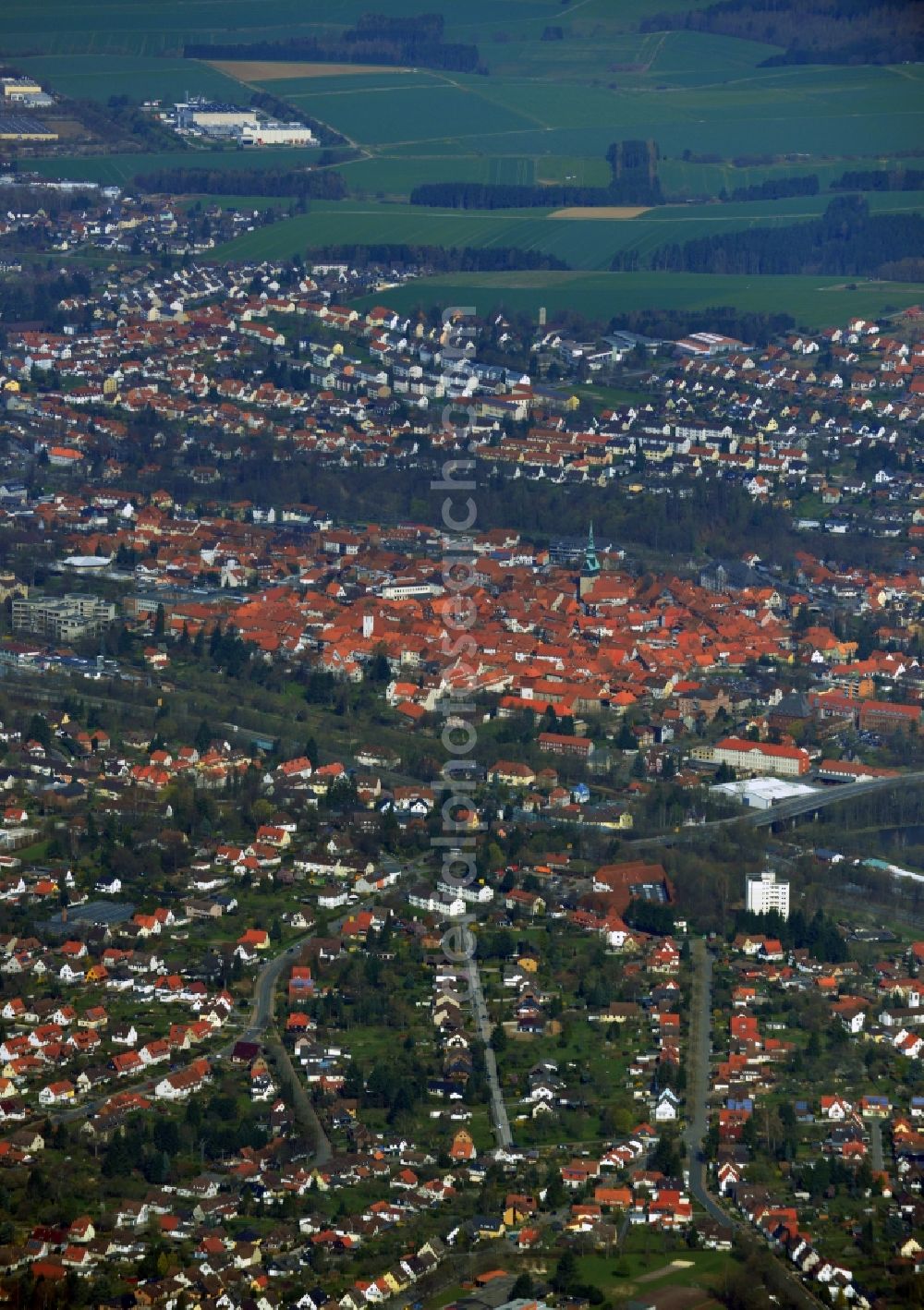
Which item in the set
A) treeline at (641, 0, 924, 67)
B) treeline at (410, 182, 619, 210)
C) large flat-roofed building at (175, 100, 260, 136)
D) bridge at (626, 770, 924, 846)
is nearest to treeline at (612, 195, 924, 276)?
treeline at (410, 182, 619, 210)

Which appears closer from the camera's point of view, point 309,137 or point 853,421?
point 853,421

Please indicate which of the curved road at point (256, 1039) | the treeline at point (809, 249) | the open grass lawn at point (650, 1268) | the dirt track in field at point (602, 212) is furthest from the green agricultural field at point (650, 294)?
the open grass lawn at point (650, 1268)

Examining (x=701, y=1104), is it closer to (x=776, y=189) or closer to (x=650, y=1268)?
(x=650, y=1268)

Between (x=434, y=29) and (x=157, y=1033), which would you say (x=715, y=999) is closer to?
(x=157, y=1033)

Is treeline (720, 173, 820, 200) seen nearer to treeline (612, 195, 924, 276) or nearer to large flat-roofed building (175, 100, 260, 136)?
treeline (612, 195, 924, 276)

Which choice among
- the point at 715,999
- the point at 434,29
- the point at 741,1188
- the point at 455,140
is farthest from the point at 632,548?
the point at 434,29

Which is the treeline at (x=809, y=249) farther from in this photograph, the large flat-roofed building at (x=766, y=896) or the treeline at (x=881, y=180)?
the large flat-roofed building at (x=766, y=896)
